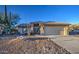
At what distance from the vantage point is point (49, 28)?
23.2 feet

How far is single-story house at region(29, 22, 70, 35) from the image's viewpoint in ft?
22.9

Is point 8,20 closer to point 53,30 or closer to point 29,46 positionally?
point 29,46

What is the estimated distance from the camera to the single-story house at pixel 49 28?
22.9ft

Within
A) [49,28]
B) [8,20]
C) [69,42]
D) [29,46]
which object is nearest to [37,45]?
[29,46]

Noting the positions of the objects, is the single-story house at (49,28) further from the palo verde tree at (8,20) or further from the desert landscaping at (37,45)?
the palo verde tree at (8,20)

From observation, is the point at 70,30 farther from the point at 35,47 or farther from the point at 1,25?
the point at 1,25

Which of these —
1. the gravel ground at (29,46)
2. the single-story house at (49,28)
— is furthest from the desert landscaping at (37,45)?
the single-story house at (49,28)

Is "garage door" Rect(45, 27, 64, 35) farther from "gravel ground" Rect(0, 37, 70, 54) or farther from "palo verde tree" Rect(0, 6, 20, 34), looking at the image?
"palo verde tree" Rect(0, 6, 20, 34)

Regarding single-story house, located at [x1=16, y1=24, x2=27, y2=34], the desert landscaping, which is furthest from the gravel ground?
single-story house, located at [x1=16, y1=24, x2=27, y2=34]

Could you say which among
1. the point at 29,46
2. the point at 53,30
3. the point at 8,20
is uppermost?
the point at 8,20

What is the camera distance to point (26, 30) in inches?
276
